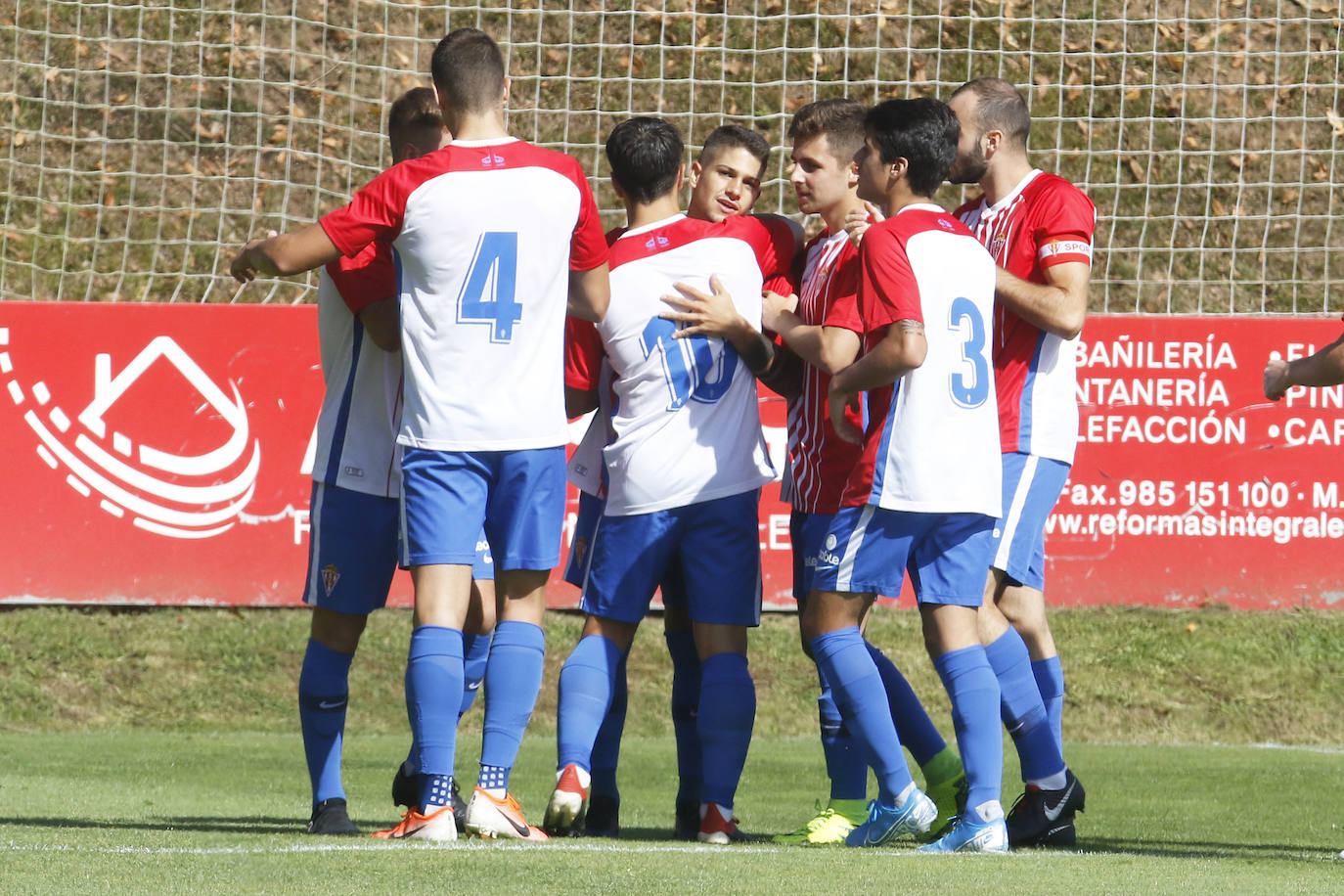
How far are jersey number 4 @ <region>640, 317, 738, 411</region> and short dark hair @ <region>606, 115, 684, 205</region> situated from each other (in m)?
0.41

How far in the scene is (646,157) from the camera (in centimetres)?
509

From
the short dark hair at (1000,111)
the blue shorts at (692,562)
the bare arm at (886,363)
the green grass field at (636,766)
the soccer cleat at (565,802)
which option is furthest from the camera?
the short dark hair at (1000,111)

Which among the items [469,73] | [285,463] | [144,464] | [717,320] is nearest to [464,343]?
[469,73]

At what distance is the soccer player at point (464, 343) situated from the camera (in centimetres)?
453

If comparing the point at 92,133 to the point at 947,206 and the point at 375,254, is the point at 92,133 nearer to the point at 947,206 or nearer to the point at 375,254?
the point at 947,206

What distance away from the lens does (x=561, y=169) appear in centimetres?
470

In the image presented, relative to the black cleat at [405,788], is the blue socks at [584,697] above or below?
above

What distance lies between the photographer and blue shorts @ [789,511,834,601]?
4.87 metres

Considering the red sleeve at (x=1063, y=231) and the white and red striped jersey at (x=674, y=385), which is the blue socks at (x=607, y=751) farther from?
the red sleeve at (x=1063, y=231)

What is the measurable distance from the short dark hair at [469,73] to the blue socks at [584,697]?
1.57m

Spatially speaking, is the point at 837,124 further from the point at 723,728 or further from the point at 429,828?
the point at 429,828

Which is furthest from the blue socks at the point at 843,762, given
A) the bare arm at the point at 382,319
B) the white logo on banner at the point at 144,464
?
the white logo on banner at the point at 144,464

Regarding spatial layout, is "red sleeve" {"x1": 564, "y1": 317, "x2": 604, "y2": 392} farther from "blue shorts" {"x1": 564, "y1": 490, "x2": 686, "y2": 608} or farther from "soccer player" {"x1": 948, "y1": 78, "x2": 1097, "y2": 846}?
"soccer player" {"x1": 948, "y1": 78, "x2": 1097, "y2": 846}

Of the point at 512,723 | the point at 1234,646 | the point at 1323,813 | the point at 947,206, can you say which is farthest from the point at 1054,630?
the point at 512,723
